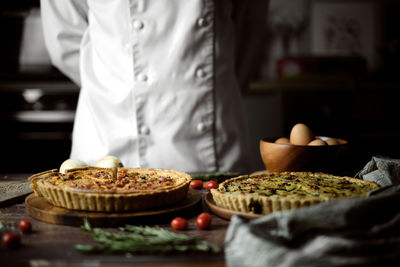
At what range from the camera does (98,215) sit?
1.02 meters

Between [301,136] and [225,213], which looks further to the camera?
[301,136]

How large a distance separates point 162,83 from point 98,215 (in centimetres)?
104

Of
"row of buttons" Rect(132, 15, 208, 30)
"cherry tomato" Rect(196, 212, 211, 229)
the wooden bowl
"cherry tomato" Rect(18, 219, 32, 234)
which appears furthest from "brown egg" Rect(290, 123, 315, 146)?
"cherry tomato" Rect(18, 219, 32, 234)

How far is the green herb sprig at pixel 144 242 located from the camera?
83 centimetres

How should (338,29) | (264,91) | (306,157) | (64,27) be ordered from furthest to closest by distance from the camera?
(338,29), (264,91), (64,27), (306,157)

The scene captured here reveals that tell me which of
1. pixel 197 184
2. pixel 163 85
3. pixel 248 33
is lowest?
pixel 197 184

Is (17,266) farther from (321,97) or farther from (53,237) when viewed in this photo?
(321,97)

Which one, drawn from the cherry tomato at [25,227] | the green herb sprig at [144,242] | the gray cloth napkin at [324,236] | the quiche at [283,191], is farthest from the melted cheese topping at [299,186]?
the cherry tomato at [25,227]

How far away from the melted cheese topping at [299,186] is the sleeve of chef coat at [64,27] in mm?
1463

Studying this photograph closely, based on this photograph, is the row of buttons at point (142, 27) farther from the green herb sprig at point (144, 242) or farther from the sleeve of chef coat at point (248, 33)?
the green herb sprig at point (144, 242)

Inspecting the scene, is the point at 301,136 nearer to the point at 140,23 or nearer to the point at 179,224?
the point at 179,224

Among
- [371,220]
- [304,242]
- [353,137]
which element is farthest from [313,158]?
[353,137]

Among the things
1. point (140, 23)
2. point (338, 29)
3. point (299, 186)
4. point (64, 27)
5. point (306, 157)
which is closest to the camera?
point (299, 186)

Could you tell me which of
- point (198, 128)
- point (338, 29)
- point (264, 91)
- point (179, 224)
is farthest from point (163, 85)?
point (338, 29)
